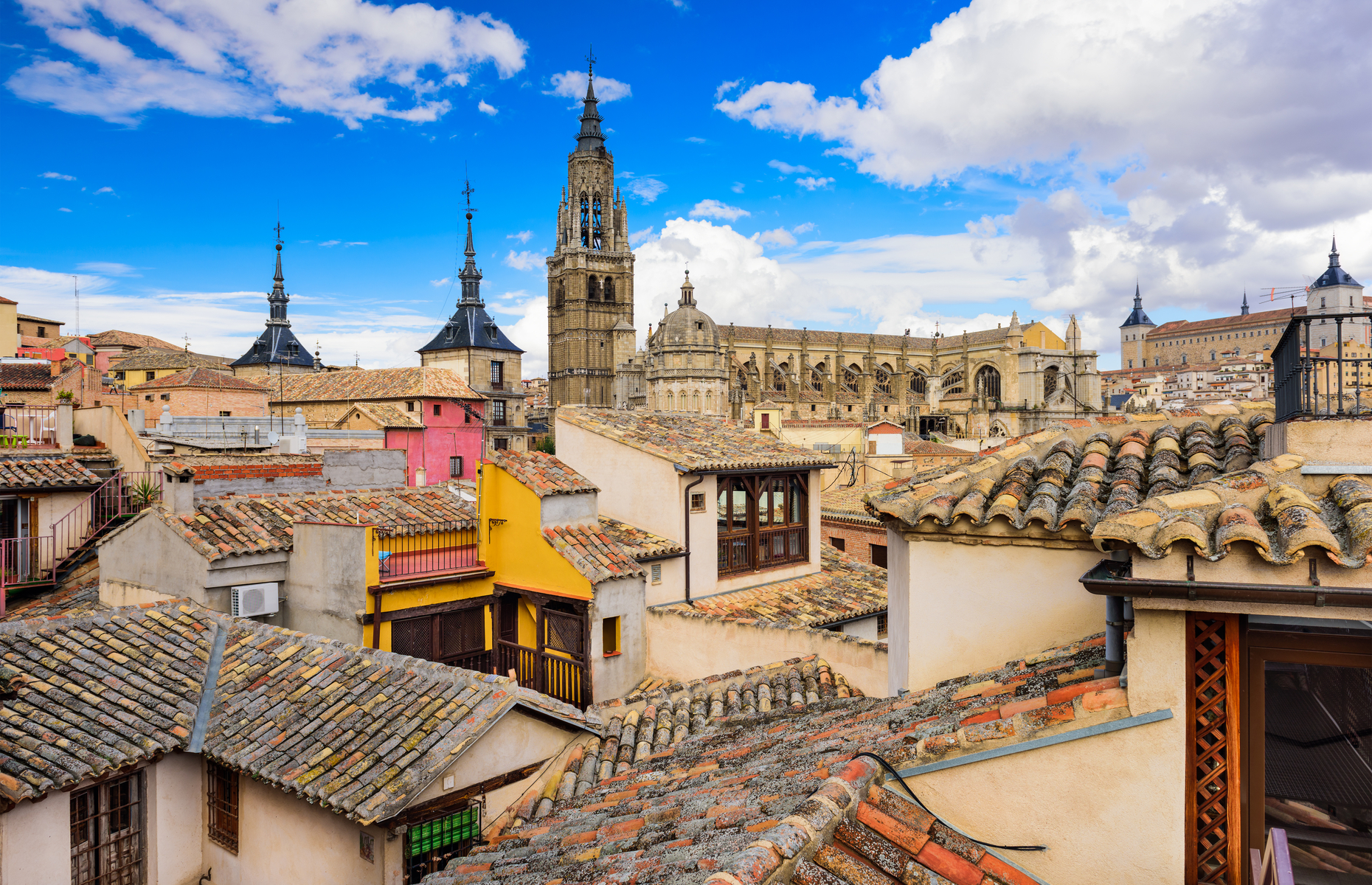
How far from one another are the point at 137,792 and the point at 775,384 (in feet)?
234

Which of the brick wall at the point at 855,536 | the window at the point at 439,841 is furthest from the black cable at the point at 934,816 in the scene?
the brick wall at the point at 855,536

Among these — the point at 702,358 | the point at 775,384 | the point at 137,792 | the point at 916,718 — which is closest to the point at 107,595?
the point at 137,792

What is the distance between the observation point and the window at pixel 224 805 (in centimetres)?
720

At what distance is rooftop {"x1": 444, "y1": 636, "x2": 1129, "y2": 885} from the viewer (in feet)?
10.2

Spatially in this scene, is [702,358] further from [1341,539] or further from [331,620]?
[1341,539]

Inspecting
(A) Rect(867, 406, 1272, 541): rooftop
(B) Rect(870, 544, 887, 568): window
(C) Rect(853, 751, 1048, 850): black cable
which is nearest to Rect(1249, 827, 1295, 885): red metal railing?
(C) Rect(853, 751, 1048, 850): black cable

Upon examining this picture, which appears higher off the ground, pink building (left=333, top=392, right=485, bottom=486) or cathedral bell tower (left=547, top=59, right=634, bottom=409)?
cathedral bell tower (left=547, top=59, right=634, bottom=409)

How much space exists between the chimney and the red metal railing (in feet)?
39.9

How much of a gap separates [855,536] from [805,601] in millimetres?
7804

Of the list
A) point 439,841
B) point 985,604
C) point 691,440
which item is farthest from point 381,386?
point 985,604

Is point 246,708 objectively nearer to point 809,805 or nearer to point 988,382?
point 809,805

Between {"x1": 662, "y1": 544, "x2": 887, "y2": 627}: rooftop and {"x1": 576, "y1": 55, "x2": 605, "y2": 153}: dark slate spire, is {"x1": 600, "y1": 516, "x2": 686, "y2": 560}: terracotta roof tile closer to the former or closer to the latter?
{"x1": 662, "y1": 544, "x2": 887, "y2": 627}: rooftop

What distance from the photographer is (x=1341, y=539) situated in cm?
307

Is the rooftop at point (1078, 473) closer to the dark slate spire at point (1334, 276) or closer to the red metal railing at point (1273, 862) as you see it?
the red metal railing at point (1273, 862)
